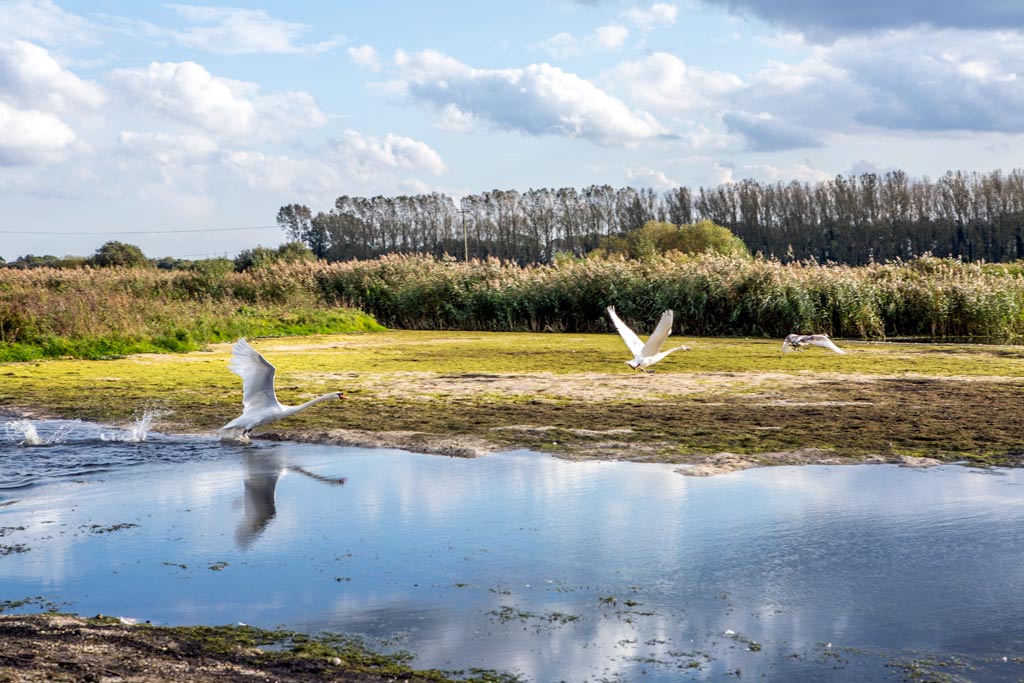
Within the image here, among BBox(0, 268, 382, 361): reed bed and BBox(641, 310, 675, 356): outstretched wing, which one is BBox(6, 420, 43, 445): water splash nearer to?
BBox(641, 310, 675, 356): outstretched wing

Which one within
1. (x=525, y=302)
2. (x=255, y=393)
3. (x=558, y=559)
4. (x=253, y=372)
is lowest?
(x=558, y=559)

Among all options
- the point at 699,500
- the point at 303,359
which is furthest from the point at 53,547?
the point at 303,359

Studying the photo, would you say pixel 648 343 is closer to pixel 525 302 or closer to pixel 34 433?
pixel 34 433

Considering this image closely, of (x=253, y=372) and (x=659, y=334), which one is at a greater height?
(x=659, y=334)

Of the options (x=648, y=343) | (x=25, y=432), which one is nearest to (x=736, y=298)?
(x=648, y=343)

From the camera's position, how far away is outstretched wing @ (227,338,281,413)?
30.6 ft

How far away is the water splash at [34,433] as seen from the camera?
31.7 feet

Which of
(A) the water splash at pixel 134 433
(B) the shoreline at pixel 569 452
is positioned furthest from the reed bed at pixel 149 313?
(B) the shoreline at pixel 569 452

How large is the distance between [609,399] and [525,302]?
Result: 721 inches

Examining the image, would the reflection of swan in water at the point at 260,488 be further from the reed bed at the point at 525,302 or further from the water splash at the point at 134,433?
the reed bed at the point at 525,302

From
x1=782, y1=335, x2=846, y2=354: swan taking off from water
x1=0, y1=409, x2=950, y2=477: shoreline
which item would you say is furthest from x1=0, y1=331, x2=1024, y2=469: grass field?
x1=782, y1=335, x2=846, y2=354: swan taking off from water

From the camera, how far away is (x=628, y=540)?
6.12 metres

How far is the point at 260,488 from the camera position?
304 inches

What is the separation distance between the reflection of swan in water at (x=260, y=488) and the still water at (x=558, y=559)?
31 millimetres
